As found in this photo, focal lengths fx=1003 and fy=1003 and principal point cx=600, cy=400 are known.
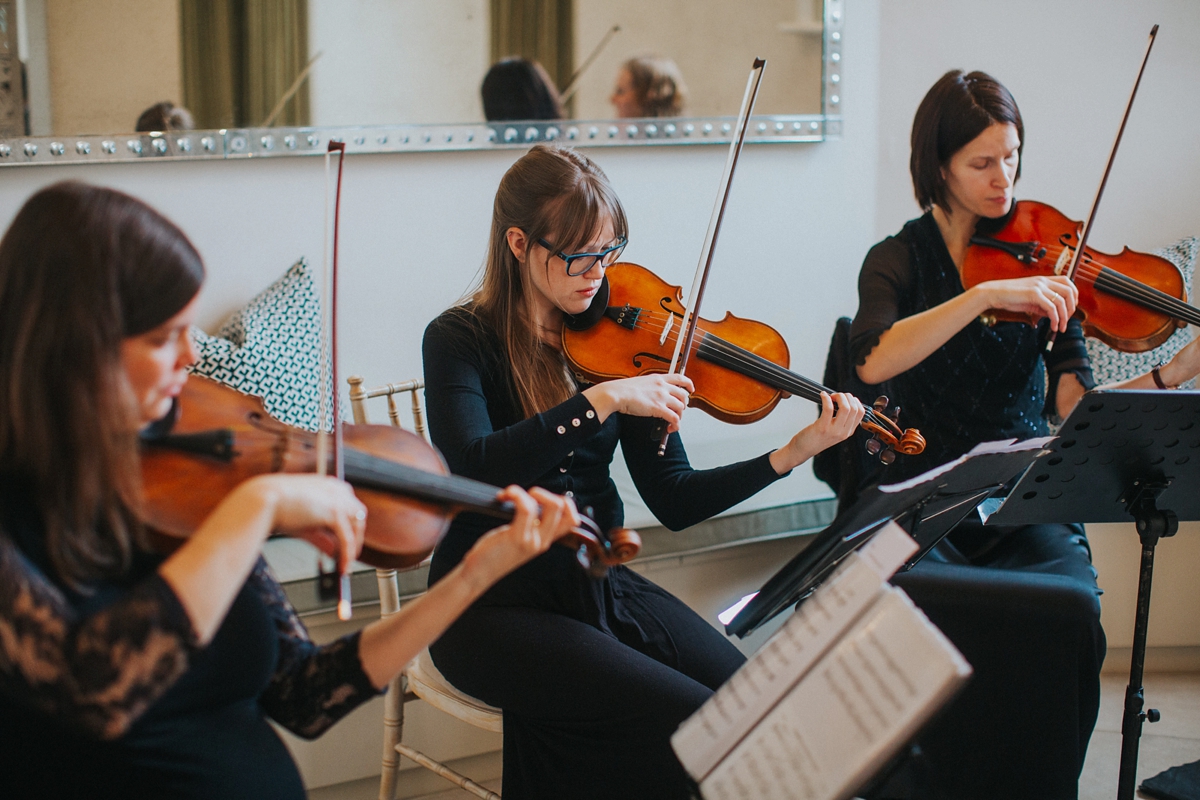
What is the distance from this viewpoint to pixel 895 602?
0.84m

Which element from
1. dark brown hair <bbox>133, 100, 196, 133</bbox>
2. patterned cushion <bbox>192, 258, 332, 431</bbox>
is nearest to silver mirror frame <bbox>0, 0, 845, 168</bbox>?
dark brown hair <bbox>133, 100, 196, 133</bbox>

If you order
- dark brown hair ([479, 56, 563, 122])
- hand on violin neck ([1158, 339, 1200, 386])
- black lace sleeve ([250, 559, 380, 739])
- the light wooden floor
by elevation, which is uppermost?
dark brown hair ([479, 56, 563, 122])

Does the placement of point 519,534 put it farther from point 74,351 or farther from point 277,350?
point 277,350

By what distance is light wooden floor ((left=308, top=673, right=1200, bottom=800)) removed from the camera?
6.21ft

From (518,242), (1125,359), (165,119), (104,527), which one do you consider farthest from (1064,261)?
(165,119)

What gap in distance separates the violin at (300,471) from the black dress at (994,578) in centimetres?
84

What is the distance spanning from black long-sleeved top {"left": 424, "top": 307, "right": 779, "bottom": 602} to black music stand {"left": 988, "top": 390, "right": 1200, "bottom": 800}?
1.33ft

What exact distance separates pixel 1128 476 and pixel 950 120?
2.25 feet

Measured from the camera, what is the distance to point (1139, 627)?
1549 mm

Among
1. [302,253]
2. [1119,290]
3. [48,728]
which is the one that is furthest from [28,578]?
[1119,290]

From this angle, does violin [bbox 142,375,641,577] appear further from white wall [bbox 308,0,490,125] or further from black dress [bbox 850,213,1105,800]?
white wall [bbox 308,0,490,125]

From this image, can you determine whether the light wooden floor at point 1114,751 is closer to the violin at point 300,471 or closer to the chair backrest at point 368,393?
the chair backrest at point 368,393

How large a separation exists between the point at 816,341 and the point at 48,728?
6.71 ft

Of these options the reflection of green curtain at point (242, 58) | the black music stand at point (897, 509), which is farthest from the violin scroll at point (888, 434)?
the reflection of green curtain at point (242, 58)
